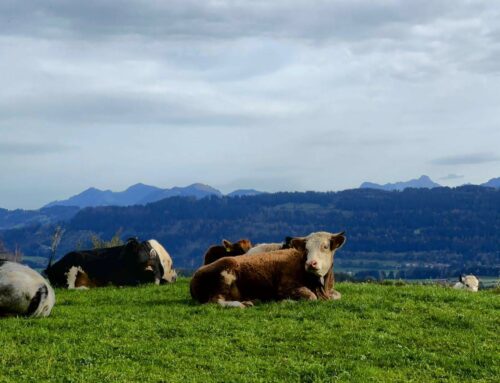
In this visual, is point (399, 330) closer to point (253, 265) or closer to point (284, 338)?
point (284, 338)

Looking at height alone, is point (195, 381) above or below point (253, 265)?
below

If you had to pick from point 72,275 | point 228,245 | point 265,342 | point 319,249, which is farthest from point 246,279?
point 72,275

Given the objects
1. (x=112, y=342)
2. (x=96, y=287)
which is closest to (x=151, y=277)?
(x=96, y=287)

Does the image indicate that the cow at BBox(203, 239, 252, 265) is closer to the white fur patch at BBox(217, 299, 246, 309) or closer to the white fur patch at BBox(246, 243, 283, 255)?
the white fur patch at BBox(246, 243, 283, 255)

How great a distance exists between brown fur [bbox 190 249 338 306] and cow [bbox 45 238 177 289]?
27.4 feet

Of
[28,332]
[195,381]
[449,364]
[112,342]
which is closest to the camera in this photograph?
[195,381]

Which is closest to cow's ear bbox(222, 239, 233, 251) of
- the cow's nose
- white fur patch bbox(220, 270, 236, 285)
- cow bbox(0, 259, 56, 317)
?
white fur patch bbox(220, 270, 236, 285)

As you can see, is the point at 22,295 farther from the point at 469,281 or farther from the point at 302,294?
the point at 469,281

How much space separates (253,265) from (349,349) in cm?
734

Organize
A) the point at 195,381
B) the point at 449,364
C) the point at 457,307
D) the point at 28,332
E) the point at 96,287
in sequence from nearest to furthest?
the point at 195,381
the point at 449,364
the point at 28,332
the point at 457,307
the point at 96,287

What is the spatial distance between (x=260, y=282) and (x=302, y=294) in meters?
1.49

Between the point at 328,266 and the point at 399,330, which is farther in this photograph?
the point at 328,266

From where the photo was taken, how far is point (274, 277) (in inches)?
878

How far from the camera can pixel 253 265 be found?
73.8ft
